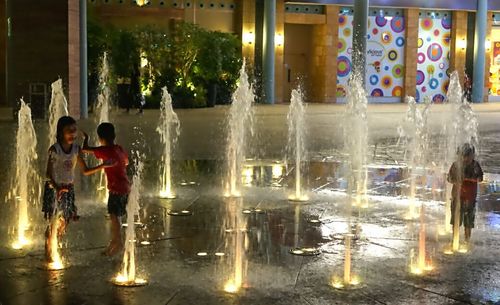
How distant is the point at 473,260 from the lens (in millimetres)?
5555

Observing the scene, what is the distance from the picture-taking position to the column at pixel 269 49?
30516 millimetres

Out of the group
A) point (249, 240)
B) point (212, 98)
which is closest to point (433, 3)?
point (212, 98)

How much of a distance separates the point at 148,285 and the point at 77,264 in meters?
0.78

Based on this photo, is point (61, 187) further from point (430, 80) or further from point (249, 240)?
point (430, 80)

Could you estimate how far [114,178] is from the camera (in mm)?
5691

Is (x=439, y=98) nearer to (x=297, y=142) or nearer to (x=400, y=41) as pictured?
(x=400, y=41)

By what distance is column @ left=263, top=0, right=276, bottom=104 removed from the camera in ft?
100

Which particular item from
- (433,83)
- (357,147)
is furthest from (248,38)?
(357,147)

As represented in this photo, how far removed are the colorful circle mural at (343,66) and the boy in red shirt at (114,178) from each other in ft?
93.8

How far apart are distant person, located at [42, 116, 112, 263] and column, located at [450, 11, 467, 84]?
32.1 metres

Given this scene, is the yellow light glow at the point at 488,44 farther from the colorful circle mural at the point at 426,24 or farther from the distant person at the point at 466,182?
the distant person at the point at 466,182

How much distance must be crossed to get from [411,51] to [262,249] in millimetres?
30279

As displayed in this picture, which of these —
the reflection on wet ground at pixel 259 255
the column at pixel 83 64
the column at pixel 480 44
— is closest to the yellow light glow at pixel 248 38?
the column at pixel 480 44

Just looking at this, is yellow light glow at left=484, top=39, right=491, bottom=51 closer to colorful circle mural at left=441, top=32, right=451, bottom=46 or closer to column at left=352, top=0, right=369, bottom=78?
colorful circle mural at left=441, top=32, right=451, bottom=46
